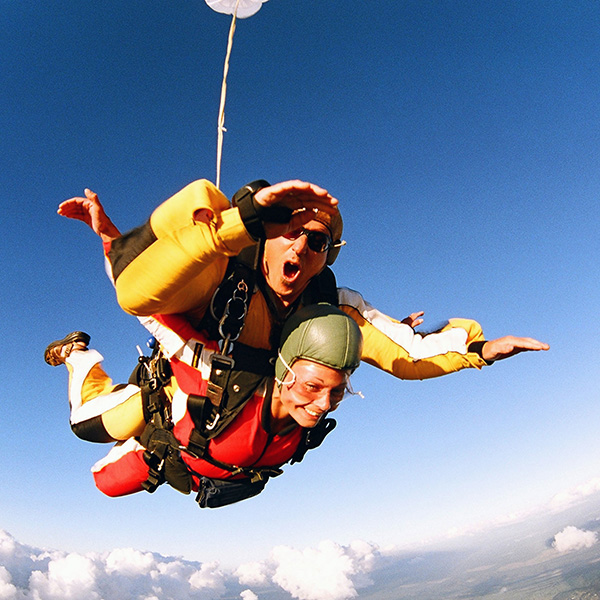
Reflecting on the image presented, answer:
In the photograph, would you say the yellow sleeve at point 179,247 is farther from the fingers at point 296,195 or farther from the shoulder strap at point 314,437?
the shoulder strap at point 314,437

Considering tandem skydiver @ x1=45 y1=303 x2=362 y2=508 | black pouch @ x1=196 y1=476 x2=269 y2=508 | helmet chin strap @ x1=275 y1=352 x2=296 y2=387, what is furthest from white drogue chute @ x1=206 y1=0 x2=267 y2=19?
black pouch @ x1=196 y1=476 x2=269 y2=508

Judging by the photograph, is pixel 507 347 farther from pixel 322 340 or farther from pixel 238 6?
pixel 238 6

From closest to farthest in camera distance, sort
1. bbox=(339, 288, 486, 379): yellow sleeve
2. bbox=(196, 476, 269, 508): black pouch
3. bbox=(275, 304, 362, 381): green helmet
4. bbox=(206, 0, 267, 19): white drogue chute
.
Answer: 1. bbox=(275, 304, 362, 381): green helmet
2. bbox=(206, 0, 267, 19): white drogue chute
3. bbox=(339, 288, 486, 379): yellow sleeve
4. bbox=(196, 476, 269, 508): black pouch

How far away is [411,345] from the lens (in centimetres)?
319

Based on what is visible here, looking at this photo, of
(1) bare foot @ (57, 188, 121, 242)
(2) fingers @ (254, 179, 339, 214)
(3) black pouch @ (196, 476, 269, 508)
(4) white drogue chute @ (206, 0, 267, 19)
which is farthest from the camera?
(3) black pouch @ (196, 476, 269, 508)

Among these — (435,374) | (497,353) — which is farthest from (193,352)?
(497,353)

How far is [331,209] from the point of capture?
1.84 meters

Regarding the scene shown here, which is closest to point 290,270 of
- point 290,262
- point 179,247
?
point 290,262

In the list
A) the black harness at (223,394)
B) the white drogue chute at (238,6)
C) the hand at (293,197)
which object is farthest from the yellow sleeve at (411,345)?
the white drogue chute at (238,6)

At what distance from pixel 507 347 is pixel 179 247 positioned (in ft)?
6.84

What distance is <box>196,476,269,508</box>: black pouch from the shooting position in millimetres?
3162

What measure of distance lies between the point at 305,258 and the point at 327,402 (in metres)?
0.88

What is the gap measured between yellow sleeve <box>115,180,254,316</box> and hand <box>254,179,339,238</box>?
0.12 meters

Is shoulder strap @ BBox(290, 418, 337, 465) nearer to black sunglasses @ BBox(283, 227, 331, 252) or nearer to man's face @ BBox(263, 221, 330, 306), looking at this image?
man's face @ BBox(263, 221, 330, 306)
